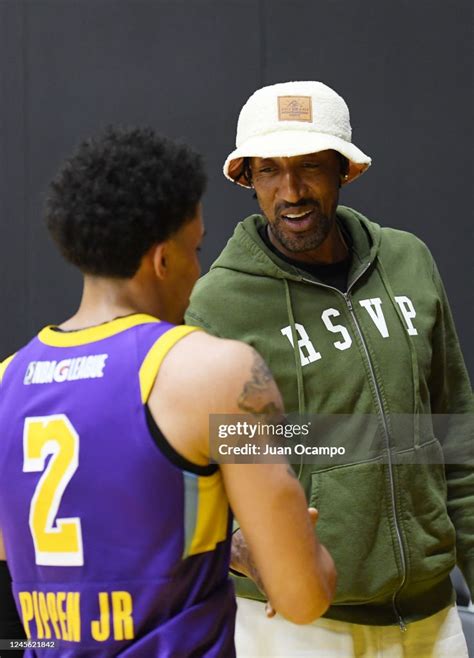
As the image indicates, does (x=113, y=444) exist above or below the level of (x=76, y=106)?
below

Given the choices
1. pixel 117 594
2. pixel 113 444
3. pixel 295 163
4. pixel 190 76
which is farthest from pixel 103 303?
pixel 190 76

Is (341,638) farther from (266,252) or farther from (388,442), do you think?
(266,252)

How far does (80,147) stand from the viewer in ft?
4.66

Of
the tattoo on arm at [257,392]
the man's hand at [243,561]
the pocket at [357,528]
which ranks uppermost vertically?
the tattoo on arm at [257,392]

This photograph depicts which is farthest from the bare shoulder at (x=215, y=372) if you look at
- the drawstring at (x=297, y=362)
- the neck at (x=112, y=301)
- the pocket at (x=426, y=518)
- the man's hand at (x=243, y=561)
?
the pocket at (x=426, y=518)

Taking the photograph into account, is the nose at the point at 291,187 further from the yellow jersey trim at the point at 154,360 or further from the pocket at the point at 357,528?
the yellow jersey trim at the point at 154,360

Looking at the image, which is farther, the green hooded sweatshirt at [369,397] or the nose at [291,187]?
the nose at [291,187]

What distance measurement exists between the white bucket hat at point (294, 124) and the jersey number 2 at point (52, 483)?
94 cm

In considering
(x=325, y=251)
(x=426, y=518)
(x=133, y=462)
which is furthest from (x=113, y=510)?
(x=325, y=251)

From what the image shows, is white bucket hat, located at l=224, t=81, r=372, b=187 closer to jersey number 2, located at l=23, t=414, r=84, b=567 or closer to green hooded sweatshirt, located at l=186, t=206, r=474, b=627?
green hooded sweatshirt, located at l=186, t=206, r=474, b=627

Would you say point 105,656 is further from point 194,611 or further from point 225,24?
point 225,24

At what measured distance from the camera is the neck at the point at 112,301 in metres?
1.38

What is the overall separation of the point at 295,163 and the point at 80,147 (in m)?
0.81

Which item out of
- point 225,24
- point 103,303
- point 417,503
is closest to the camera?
point 103,303
